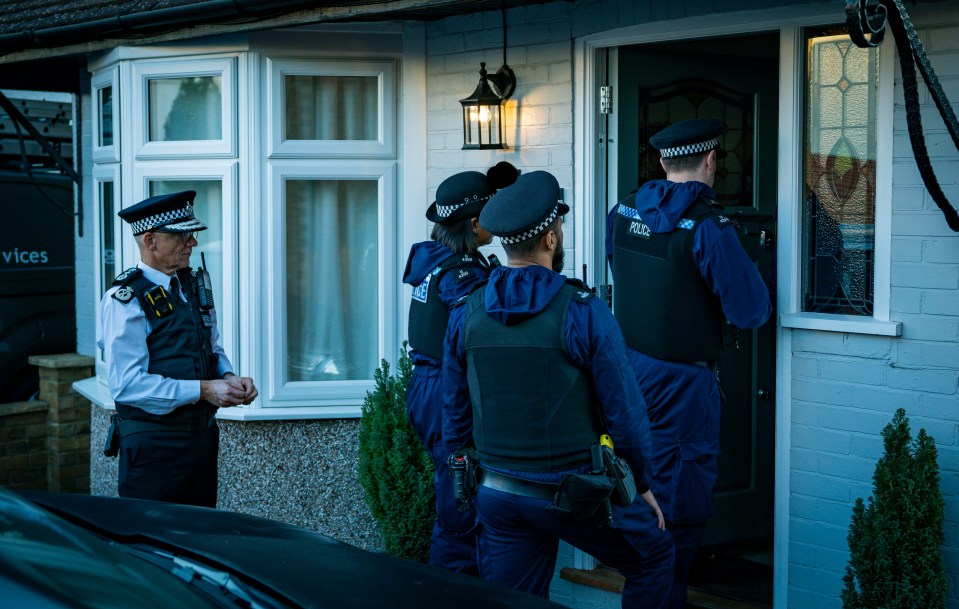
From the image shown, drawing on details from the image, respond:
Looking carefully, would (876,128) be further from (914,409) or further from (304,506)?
(304,506)

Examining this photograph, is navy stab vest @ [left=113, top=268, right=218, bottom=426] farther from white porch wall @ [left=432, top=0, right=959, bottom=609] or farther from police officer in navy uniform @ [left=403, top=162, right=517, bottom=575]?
white porch wall @ [left=432, top=0, right=959, bottom=609]

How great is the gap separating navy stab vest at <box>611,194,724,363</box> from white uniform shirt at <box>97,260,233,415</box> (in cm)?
184

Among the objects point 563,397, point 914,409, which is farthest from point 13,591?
point 914,409

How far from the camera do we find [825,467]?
4820mm

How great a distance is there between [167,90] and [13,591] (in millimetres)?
5069

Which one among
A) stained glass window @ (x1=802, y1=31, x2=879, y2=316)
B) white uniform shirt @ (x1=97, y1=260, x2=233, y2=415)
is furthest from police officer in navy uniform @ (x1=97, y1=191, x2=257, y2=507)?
stained glass window @ (x1=802, y1=31, x2=879, y2=316)

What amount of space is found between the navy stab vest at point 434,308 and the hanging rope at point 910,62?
1779 millimetres

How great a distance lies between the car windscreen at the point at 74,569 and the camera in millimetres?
2010


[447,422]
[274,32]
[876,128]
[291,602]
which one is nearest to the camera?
[291,602]

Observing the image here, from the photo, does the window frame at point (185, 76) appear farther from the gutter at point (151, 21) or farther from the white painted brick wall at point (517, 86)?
the white painted brick wall at point (517, 86)

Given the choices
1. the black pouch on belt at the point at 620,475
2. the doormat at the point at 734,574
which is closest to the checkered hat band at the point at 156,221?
the black pouch on belt at the point at 620,475

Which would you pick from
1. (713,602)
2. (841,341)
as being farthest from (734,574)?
(841,341)

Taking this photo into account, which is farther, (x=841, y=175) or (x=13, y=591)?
(x=841, y=175)

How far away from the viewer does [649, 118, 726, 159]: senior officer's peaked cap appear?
4.72 metres
